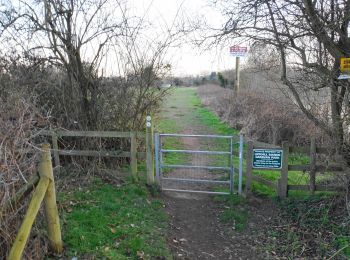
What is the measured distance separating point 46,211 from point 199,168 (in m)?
4.46

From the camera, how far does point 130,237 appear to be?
479 cm

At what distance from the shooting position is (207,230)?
221 inches

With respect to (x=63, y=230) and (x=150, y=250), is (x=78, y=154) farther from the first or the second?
(x=150, y=250)

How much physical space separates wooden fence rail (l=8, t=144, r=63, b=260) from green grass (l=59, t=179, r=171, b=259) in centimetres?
35

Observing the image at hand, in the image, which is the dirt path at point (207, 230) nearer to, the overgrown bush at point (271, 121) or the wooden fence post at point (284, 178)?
the wooden fence post at point (284, 178)

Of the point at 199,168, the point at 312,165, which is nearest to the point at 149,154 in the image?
the point at 199,168

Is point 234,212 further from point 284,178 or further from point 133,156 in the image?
point 133,156

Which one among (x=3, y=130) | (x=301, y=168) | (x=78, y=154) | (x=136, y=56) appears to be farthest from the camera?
(x=136, y=56)

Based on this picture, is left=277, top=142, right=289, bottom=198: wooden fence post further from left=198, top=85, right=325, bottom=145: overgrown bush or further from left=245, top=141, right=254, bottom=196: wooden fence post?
left=198, top=85, right=325, bottom=145: overgrown bush

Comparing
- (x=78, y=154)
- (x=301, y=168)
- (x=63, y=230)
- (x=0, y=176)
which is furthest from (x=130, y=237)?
(x=301, y=168)

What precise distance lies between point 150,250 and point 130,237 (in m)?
0.43

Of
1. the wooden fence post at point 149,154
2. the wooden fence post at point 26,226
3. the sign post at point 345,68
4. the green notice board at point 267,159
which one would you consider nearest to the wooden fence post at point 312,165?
the green notice board at point 267,159

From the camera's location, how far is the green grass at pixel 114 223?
4.43 m

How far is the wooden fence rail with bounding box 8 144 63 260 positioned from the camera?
125 inches
